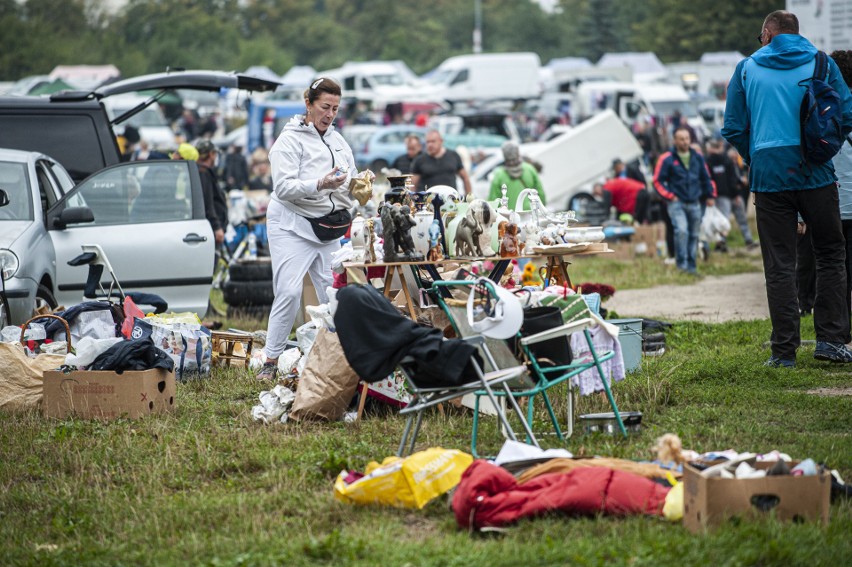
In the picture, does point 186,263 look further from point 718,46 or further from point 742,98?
point 718,46

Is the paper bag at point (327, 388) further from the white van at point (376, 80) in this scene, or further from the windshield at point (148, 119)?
the white van at point (376, 80)

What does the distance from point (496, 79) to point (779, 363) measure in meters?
38.9

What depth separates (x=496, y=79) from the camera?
45656mm

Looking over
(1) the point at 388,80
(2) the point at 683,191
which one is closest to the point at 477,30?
(1) the point at 388,80

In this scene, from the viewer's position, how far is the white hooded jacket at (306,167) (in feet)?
24.6

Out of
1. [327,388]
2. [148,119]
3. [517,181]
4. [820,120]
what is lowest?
[148,119]

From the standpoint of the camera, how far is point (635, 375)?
771 cm

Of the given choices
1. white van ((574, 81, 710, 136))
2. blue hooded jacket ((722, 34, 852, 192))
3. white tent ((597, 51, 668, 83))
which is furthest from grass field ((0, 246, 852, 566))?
white tent ((597, 51, 668, 83))

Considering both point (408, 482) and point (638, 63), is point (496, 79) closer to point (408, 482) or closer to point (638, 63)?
point (638, 63)

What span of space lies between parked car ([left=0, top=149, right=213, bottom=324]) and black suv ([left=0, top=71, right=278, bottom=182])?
0.97 metres

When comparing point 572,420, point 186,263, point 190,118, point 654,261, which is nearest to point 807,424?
point 572,420

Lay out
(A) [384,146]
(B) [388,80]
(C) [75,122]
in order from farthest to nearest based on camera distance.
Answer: (B) [388,80], (A) [384,146], (C) [75,122]

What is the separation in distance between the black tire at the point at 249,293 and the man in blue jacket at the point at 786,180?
5383 mm

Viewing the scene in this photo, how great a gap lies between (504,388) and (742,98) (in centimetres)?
324
